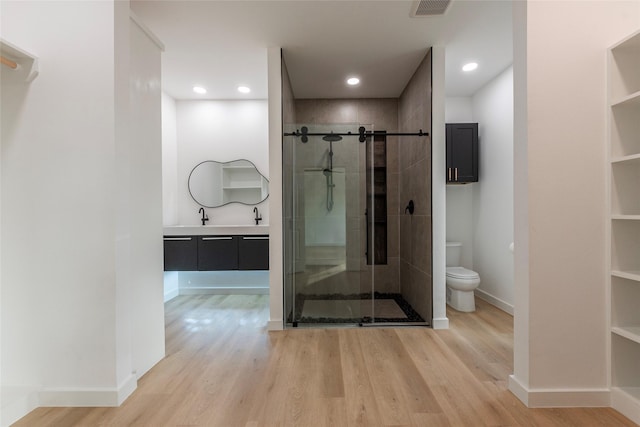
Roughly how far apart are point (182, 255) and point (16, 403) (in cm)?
211

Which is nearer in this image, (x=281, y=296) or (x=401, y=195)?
(x=281, y=296)

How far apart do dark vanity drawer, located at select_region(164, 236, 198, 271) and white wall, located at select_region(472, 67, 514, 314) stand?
3463 mm

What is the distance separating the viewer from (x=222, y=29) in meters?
2.46

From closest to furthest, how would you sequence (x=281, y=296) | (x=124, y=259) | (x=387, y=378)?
1. (x=124, y=259)
2. (x=387, y=378)
3. (x=281, y=296)

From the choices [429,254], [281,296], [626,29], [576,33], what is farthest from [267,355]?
[626,29]

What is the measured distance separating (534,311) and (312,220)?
5.92 feet

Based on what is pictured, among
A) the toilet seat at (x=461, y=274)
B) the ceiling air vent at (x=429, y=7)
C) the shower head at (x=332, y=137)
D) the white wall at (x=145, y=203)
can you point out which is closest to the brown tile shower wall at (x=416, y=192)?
the toilet seat at (x=461, y=274)

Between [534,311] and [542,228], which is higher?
[542,228]

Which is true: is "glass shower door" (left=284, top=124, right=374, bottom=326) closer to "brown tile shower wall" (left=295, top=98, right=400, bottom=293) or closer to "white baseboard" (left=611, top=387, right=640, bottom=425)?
"brown tile shower wall" (left=295, top=98, right=400, bottom=293)

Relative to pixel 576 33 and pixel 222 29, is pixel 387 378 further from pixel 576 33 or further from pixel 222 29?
pixel 222 29

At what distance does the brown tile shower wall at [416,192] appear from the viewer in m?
2.90

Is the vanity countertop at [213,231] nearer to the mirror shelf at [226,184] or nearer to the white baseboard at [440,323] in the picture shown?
the mirror shelf at [226,184]

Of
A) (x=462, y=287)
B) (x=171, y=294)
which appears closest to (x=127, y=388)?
(x=171, y=294)

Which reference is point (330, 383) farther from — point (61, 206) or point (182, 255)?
point (182, 255)
